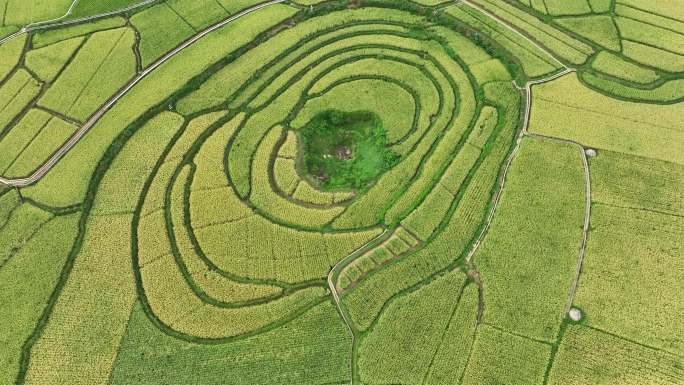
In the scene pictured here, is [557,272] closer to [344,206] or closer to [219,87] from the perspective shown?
[344,206]

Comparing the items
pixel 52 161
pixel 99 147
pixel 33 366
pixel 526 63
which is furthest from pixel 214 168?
pixel 526 63

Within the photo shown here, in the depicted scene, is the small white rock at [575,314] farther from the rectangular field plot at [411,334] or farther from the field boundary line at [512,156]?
the field boundary line at [512,156]

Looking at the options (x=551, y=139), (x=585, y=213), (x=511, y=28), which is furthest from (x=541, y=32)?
(x=585, y=213)

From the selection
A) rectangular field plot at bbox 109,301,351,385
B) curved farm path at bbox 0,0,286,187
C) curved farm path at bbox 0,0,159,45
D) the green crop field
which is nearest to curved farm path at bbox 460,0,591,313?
the green crop field

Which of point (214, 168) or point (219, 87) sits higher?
point (219, 87)

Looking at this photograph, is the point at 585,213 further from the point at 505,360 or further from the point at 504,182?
the point at 505,360
